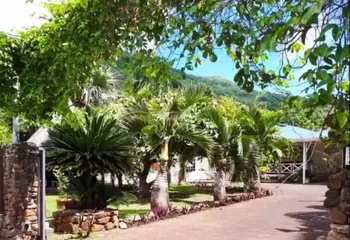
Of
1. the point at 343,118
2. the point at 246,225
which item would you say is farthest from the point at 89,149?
the point at 343,118

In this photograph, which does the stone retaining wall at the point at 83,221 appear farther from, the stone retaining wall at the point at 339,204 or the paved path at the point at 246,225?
the stone retaining wall at the point at 339,204

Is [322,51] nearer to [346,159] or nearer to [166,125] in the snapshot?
[346,159]

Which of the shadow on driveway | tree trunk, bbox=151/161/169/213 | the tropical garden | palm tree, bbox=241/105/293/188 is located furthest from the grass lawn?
the shadow on driveway

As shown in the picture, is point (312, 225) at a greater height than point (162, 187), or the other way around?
point (162, 187)

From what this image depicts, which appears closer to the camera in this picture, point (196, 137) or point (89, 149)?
point (89, 149)

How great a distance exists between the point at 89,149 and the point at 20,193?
10.4 feet

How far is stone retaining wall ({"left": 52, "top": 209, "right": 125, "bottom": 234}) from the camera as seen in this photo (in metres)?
10.6

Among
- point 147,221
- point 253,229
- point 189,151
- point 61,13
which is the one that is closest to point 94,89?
point 189,151

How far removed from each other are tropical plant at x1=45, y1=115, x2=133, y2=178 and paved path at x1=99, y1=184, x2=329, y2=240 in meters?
1.58

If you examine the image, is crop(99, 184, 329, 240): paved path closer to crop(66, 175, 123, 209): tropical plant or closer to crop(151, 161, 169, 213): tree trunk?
crop(151, 161, 169, 213): tree trunk

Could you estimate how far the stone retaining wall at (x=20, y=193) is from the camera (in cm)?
789

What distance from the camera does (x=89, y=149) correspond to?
1096 centimetres

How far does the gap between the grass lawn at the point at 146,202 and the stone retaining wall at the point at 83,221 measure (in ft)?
4.39

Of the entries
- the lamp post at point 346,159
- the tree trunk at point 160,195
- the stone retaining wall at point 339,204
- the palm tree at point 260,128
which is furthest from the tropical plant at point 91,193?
the lamp post at point 346,159
